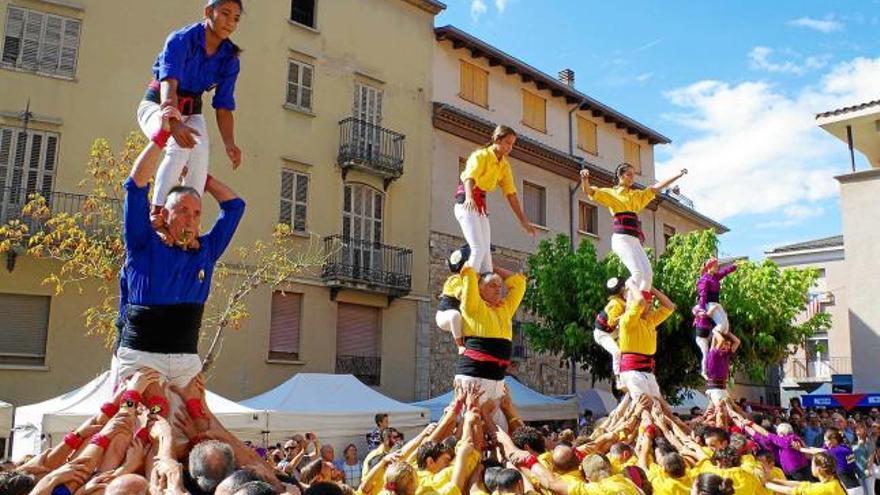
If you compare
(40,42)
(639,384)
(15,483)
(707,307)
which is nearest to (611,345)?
(639,384)

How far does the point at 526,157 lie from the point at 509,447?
868 inches

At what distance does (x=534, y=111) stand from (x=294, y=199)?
1089 cm

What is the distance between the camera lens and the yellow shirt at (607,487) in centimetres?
532

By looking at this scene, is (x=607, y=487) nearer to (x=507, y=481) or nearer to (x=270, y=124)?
(x=507, y=481)

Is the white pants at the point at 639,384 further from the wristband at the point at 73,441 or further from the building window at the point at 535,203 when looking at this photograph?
the building window at the point at 535,203

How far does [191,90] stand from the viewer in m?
5.01

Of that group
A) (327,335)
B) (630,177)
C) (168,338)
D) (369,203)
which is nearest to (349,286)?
(327,335)

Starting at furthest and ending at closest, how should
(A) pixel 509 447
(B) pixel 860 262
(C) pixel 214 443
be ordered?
(B) pixel 860 262 < (A) pixel 509 447 < (C) pixel 214 443

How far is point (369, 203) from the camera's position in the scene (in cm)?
2338

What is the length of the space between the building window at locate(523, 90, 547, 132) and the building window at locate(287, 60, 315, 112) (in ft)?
28.7

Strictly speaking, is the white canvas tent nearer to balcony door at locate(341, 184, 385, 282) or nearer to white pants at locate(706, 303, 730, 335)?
white pants at locate(706, 303, 730, 335)

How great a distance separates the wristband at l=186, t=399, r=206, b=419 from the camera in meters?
4.35

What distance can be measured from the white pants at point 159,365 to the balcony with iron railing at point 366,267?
56.0ft

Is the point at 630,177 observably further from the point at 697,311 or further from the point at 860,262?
the point at 860,262
